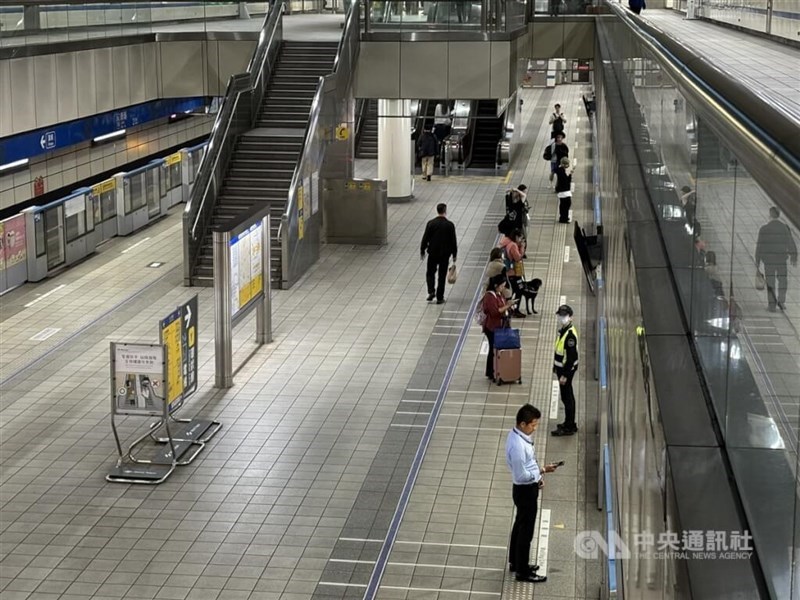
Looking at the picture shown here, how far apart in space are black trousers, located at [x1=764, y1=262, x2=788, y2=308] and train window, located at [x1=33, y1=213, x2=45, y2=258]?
59.6 ft

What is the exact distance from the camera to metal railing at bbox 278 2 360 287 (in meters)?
19.0

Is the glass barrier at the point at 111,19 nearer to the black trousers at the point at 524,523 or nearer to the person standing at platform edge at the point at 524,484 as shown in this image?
the person standing at platform edge at the point at 524,484

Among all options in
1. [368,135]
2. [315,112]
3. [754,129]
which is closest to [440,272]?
[315,112]

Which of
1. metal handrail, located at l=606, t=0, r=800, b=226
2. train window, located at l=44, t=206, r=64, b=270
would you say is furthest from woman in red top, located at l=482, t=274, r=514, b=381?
metal handrail, located at l=606, t=0, r=800, b=226

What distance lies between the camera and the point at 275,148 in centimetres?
2130

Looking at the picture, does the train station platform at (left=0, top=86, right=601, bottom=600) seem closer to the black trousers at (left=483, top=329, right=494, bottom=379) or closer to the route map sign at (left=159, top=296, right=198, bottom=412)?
the black trousers at (left=483, top=329, right=494, bottom=379)

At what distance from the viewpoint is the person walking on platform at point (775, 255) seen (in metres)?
1.66

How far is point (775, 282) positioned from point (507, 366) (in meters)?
11.9

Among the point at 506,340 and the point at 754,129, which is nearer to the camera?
the point at 754,129

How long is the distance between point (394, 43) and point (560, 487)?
14070 millimetres

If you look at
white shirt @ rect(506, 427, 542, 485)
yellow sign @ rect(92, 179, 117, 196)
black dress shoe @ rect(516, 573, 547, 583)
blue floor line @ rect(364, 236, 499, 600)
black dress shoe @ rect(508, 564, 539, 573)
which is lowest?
blue floor line @ rect(364, 236, 499, 600)

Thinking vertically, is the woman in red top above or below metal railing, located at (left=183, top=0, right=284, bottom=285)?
below

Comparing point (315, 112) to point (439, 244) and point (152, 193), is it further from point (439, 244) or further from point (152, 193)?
point (152, 193)

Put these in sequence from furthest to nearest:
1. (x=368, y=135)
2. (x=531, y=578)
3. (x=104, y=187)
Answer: (x=368, y=135), (x=104, y=187), (x=531, y=578)
